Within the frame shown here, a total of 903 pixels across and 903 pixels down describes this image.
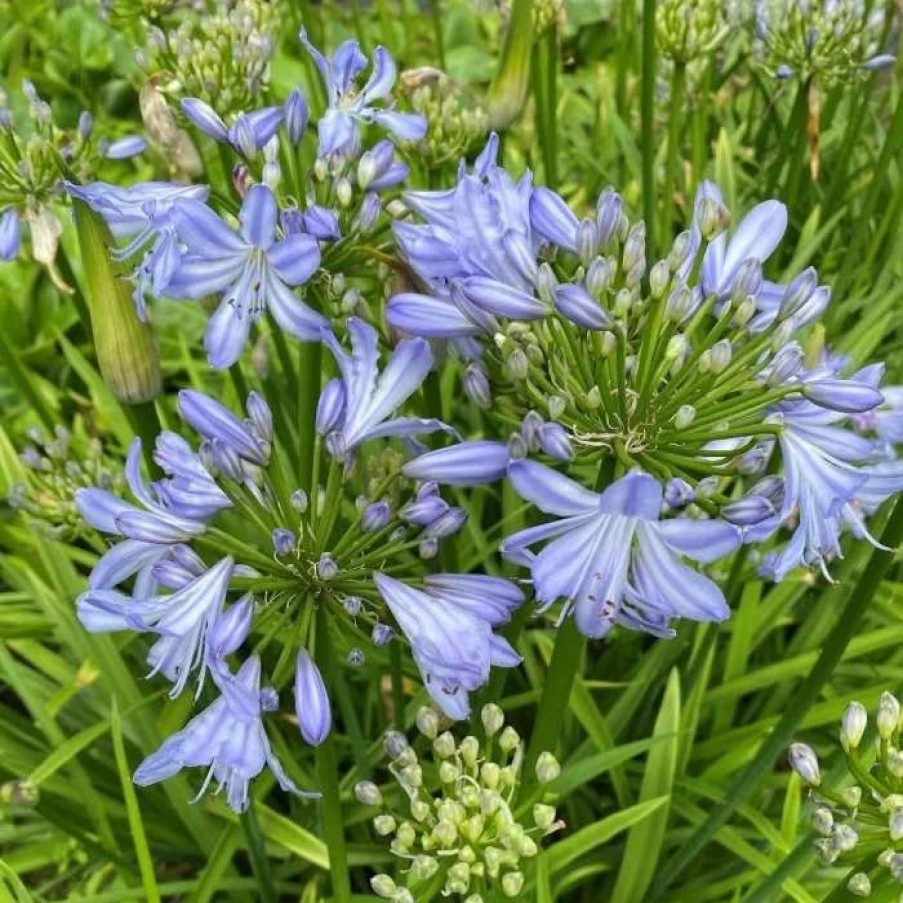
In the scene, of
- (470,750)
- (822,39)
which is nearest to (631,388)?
(470,750)

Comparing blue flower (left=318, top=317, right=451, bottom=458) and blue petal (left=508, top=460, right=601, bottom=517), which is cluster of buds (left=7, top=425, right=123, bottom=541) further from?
blue petal (left=508, top=460, right=601, bottom=517)

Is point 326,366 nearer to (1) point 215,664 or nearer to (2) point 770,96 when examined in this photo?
(1) point 215,664

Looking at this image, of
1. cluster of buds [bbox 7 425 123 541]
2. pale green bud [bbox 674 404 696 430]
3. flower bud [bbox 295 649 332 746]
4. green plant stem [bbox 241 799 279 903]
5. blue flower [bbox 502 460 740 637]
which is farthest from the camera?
cluster of buds [bbox 7 425 123 541]

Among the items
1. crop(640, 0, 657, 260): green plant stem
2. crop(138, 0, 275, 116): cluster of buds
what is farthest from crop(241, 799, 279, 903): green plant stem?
crop(640, 0, 657, 260): green plant stem

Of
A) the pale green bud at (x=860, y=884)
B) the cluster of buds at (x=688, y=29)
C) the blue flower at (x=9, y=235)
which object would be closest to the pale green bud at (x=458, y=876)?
the pale green bud at (x=860, y=884)

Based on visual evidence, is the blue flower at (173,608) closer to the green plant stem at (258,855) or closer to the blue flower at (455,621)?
the blue flower at (455,621)

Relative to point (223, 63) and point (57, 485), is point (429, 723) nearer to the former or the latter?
point (57, 485)

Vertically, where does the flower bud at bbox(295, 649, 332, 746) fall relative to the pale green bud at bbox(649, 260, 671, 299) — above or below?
below
